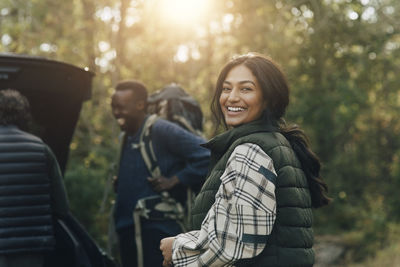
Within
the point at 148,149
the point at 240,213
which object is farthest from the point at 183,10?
the point at 240,213

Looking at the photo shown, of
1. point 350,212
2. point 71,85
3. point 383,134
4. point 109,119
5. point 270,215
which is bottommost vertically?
point 350,212

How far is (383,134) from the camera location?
1628 cm

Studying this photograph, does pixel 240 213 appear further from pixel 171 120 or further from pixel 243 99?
pixel 171 120

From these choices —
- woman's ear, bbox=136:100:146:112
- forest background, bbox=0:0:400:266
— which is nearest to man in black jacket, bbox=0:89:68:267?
woman's ear, bbox=136:100:146:112

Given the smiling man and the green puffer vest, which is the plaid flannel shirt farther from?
the smiling man

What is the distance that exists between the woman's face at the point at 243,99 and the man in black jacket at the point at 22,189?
5.49 ft

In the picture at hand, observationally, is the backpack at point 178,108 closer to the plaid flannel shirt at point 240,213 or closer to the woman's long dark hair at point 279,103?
the woman's long dark hair at point 279,103

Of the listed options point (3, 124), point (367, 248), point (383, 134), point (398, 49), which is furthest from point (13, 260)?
point (383, 134)

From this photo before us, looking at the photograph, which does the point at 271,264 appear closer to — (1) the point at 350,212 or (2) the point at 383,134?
(1) the point at 350,212

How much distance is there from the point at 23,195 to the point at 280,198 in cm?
196

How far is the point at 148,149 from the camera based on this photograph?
473 cm

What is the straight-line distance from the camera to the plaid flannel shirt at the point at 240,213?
2.50 meters

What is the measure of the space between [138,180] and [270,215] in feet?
7.58

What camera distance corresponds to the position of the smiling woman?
9406 millimetres
